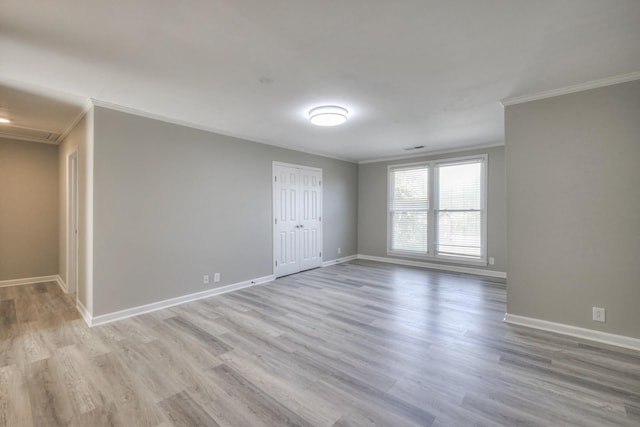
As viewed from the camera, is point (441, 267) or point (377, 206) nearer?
point (441, 267)

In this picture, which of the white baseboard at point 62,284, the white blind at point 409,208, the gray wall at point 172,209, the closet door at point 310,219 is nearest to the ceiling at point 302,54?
the gray wall at point 172,209

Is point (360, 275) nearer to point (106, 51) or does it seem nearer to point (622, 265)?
point (622, 265)

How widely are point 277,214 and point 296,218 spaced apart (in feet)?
1.72

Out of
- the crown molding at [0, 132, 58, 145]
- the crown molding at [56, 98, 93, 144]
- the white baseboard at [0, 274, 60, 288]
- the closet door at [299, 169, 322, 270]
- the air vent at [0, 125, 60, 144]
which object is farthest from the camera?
the closet door at [299, 169, 322, 270]

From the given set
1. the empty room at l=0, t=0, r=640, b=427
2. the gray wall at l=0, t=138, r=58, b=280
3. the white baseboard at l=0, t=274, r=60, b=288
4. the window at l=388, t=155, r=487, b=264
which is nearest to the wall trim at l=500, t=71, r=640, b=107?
the empty room at l=0, t=0, r=640, b=427

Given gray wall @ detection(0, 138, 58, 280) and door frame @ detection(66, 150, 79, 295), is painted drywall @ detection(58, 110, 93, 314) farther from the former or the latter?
gray wall @ detection(0, 138, 58, 280)

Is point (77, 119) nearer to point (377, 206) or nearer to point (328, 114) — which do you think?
point (328, 114)

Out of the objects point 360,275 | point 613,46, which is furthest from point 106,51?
point 360,275

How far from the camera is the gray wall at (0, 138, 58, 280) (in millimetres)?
4836

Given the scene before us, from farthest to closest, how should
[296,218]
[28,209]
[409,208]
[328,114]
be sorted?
[409,208]
[296,218]
[28,209]
[328,114]

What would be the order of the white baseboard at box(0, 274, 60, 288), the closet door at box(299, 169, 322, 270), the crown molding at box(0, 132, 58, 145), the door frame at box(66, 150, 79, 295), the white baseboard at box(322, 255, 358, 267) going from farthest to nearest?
1. the white baseboard at box(322, 255, 358, 267)
2. the closet door at box(299, 169, 322, 270)
3. the white baseboard at box(0, 274, 60, 288)
4. the crown molding at box(0, 132, 58, 145)
5. the door frame at box(66, 150, 79, 295)

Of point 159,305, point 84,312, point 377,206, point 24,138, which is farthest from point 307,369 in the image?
point 24,138

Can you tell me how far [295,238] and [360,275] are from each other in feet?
4.94

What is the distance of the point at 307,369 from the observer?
7.72ft
